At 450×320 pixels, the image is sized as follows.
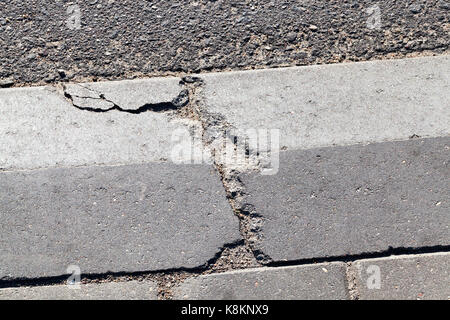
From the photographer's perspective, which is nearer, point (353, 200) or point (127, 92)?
point (353, 200)

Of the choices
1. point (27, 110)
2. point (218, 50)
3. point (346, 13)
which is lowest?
point (27, 110)

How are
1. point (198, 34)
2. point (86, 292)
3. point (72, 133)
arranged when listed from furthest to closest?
point (198, 34), point (72, 133), point (86, 292)

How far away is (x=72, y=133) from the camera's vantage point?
270cm

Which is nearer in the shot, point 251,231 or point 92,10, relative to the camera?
point 251,231

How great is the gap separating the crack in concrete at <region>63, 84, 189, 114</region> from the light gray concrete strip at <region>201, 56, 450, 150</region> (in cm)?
17

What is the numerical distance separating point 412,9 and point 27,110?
261 centimetres

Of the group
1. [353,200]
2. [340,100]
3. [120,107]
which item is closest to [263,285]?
[353,200]

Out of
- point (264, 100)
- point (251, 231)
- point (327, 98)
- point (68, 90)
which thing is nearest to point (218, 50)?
point (264, 100)

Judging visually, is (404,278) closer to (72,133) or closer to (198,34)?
(198,34)

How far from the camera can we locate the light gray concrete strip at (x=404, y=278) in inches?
103

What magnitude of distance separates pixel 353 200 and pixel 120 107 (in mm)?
1567
